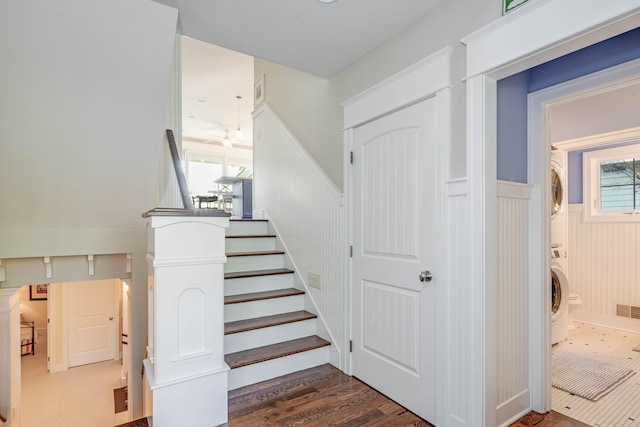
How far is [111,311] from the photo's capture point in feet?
19.6

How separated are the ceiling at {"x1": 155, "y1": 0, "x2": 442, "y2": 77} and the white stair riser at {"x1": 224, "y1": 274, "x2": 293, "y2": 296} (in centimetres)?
192

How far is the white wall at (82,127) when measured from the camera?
1.92m

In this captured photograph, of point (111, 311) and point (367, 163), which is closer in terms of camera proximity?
point (367, 163)

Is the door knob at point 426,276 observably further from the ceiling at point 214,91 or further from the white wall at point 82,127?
the ceiling at point 214,91

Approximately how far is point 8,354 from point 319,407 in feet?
9.44

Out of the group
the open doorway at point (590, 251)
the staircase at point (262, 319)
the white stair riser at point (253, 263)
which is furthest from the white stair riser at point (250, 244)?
the open doorway at point (590, 251)

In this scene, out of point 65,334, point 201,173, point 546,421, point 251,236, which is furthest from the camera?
point 201,173

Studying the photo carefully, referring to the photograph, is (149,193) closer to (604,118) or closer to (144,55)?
(144,55)

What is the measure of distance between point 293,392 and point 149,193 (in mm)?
2072

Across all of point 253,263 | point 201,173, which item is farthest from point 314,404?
point 201,173

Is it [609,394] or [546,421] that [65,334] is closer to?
[546,421]

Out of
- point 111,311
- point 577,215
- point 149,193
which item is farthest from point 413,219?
point 111,311

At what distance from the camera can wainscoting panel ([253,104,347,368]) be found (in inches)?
108

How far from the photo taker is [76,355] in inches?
220
